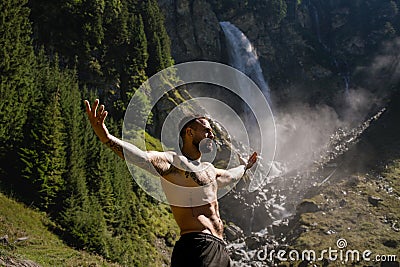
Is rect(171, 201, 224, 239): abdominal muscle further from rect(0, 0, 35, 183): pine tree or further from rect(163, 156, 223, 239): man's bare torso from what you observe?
rect(0, 0, 35, 183): pine tree

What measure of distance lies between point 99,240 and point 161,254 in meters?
8.48

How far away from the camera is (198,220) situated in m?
4.95

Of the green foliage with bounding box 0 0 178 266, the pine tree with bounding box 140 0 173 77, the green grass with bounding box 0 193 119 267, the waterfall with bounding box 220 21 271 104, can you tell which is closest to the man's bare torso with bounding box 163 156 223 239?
the green grass with bounding box 0 193 119 267

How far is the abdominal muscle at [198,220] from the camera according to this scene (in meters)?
4.90

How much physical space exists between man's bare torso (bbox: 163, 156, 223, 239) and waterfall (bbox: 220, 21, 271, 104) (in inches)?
2642

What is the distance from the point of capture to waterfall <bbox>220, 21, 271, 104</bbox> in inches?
2867

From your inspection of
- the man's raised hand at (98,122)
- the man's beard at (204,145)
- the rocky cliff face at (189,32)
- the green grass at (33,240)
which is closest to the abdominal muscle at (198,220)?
the man's beard at (204,145)

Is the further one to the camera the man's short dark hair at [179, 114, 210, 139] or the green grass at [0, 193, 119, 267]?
the green grass at [0, 193, 119, 267]

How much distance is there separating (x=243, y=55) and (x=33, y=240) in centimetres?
6217

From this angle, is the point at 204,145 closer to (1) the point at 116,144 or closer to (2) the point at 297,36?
(1) the point at 116,144

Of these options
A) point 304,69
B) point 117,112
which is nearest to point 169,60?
point 117,112

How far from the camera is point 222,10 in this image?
80.9 meters

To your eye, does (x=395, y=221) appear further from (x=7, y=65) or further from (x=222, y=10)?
(x=222, y=10)

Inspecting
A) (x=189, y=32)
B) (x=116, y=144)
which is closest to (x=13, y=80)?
(x=116, y=144)
